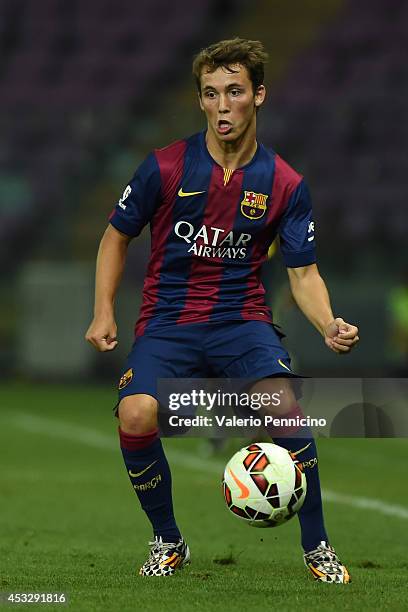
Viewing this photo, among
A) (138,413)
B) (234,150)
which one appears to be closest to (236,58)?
(234,150)

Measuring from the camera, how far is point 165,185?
4.72 metres

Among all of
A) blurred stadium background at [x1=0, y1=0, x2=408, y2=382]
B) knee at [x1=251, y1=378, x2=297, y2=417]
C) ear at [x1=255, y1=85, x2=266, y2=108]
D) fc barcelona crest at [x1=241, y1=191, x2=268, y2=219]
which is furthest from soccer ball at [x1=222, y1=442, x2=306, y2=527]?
blurred stadium background at [x1=0, y1=0, x2=408, y2=382]

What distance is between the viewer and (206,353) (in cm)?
472

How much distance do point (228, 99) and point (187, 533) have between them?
7.68 feet

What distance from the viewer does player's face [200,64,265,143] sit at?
464cm

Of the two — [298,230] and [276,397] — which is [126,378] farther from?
[298,230]

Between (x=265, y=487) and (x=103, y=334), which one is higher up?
(x=103, y=334)

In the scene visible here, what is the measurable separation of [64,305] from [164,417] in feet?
40.3

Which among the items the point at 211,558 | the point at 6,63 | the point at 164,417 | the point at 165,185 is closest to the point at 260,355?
the point at 164,417

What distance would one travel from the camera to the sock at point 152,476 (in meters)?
4.62

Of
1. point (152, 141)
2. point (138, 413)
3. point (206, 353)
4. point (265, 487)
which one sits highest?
point (152, 141)

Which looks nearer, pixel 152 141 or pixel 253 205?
pixel 253 205

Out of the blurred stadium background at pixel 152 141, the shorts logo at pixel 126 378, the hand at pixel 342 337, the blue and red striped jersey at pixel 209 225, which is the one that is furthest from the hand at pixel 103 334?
the blurred stadium background at pixel 152 141

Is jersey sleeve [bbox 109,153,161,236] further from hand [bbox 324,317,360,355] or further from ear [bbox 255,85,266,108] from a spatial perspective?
hand [bbox 324,317,360,355]
